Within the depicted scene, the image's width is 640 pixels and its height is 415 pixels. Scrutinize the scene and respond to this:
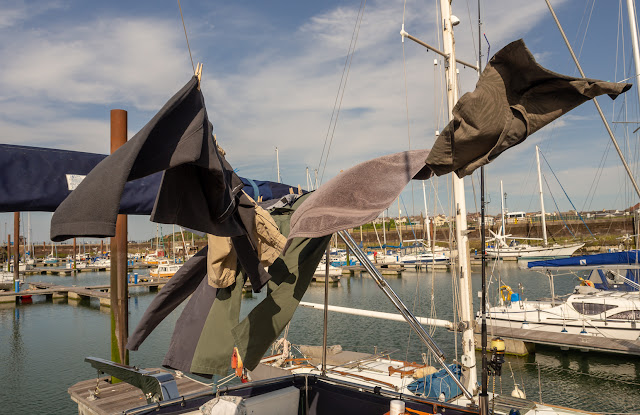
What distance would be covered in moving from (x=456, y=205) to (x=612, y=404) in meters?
10.2

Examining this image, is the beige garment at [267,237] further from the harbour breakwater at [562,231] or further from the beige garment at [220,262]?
the harbour breakwater at [562,231]

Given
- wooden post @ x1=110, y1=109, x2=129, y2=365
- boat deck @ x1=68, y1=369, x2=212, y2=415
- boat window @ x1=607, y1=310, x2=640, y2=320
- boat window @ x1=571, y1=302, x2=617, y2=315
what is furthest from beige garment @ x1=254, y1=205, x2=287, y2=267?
boat window @ x1=571, y1=302, x2=617, y2=315

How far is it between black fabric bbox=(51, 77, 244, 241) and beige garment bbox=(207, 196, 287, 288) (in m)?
0.95

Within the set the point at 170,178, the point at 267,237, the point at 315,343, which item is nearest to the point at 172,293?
the point at 267,237

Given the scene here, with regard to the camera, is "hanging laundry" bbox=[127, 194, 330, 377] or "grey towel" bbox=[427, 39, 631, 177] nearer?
"grey towel" bbox=[427, 39, 631, 177]

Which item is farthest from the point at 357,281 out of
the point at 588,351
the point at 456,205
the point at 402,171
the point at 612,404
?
the point at 402,171

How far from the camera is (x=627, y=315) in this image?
17.5 metres

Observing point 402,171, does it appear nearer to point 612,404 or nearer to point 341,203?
point 341,203

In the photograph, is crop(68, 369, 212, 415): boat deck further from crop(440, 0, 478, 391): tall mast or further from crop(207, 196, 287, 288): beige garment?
crop(207, 196, 287, 288): beige garment

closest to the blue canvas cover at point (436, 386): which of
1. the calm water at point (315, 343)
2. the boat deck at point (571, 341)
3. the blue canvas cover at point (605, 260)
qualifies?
the calm water at point (315, 343)

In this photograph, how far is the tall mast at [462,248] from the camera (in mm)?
7488

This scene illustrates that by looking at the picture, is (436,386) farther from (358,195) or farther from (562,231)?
(562,231)

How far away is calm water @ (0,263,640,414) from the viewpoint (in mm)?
14711

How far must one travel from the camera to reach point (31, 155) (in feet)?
11.0
